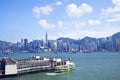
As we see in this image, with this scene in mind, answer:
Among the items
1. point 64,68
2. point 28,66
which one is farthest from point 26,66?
point 64,68

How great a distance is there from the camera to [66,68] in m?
59.9

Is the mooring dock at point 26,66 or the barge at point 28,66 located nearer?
the barge at point 28,66

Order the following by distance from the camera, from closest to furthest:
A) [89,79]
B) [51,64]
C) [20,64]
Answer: [89,79], [20,64], [51,64]

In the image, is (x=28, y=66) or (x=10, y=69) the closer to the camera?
(x=10, y=69)

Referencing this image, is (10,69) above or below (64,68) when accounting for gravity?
above

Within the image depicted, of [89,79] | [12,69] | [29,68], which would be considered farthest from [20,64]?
[89,79]

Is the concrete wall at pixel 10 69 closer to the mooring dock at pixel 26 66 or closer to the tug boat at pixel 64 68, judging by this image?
the mooring dock at pixel 26 66

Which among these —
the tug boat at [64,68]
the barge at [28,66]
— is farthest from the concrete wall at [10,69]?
the tug boat at [64,68]

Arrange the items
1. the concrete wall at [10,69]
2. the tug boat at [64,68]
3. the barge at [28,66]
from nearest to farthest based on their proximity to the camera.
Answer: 1. the concrete wall at [10,69]
2. the barge at [28,66]
3. the tug boat at [64,68]

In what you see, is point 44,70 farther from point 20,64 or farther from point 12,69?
point 12,69

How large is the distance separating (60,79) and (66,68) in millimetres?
13743

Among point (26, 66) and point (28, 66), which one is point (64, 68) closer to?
point (28, 66)

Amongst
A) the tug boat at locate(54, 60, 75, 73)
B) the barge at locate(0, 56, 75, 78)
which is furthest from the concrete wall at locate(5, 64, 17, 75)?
the tug boat at locate(54, 60, 75, 73)

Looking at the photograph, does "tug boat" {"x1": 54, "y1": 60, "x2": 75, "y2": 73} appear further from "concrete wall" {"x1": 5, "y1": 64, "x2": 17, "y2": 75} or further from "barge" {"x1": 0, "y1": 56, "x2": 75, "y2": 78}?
"concrete wall" {"x1": 5, "y1": 64, "x2": 17, "y2": 75}
